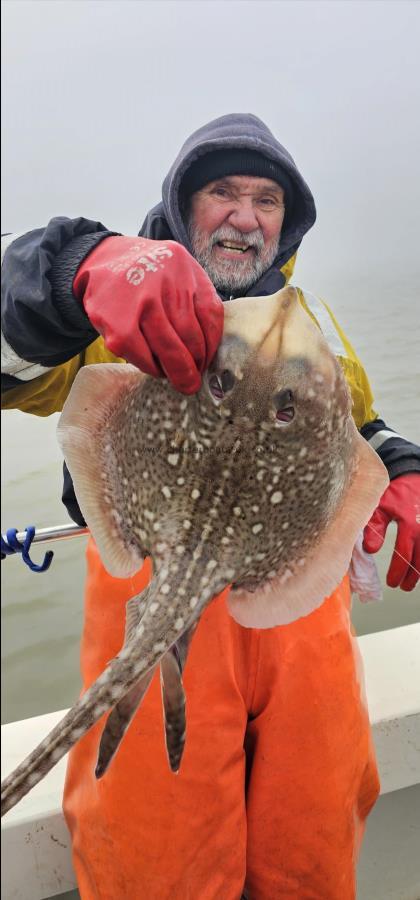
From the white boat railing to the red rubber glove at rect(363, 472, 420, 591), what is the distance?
1.90 ft

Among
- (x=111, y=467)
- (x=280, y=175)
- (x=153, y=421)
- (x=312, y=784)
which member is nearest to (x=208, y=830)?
(x=312, y=784)

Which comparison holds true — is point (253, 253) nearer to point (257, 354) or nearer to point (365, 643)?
point (257, 354)

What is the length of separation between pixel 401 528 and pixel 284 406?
3.65 ft

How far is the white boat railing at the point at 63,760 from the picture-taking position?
2.08m

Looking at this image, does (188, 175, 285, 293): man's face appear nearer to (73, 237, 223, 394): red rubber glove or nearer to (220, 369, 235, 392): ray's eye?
(73, 237, 223, 394): red rubber glove

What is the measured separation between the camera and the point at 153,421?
135 centimetres

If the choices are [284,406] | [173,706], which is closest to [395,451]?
[284,406]

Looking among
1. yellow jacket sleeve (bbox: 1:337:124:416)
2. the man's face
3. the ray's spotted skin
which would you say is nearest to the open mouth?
the man's face

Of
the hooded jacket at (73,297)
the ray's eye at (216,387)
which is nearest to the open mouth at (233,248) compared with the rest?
the hooded jacket at (73,297)

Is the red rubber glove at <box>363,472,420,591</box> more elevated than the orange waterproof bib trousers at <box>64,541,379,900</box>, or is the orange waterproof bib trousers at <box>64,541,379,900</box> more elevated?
the red rubber glove at <box>363,472,420,591</box>

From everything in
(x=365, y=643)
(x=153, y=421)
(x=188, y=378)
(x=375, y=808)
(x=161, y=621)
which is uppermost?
(x=188, y=378)

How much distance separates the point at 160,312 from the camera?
129 cm

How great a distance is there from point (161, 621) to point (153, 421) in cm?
44

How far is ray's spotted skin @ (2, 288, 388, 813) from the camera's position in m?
1.23
